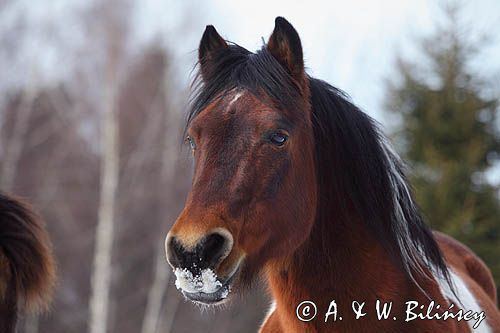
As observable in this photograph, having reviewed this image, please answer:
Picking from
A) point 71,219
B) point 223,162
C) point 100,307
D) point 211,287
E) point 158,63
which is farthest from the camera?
point 158,63

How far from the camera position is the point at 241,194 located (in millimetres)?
2967

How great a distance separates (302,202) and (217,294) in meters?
0.68

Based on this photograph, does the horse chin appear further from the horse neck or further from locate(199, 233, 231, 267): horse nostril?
the horse neck

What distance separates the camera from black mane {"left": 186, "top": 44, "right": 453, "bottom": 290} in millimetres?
3361

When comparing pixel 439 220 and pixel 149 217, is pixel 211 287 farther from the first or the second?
pixel 149 217

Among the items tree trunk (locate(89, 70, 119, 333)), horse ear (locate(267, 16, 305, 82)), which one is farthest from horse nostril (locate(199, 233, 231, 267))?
tree trunk (locate(89, 70, 119, 333))

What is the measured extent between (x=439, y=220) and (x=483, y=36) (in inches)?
145

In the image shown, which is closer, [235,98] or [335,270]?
[235,98]

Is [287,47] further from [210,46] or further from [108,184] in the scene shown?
[108,184]

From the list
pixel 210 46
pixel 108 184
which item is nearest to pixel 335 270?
pixel 210 46

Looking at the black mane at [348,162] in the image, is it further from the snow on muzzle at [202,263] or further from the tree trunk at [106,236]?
the tree trunk at [106,236]

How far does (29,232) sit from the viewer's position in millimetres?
4324

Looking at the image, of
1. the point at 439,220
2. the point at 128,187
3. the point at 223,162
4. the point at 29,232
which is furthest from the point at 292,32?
the point at 128,187

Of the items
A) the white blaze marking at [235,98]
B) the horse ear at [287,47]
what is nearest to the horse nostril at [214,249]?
the white blaze marking at [235,98]
